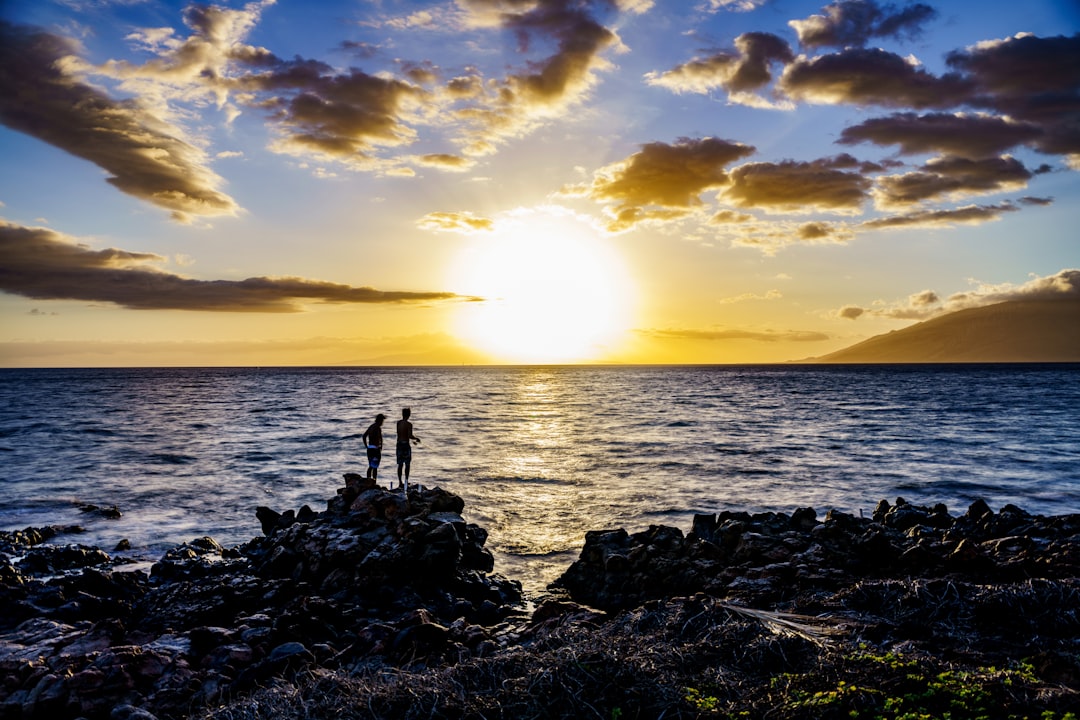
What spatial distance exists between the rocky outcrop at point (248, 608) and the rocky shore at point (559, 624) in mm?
46

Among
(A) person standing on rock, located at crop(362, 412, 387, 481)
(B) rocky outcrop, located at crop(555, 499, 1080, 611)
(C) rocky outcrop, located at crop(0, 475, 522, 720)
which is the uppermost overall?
(A) person standing on rock, located at crop(362, 412, 387, 481)

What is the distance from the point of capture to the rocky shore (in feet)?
19.5

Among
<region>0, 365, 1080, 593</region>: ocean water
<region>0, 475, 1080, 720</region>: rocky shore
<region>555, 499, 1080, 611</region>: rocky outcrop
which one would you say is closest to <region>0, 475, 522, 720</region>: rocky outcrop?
<region>0, 475, 1080, 720</region>: rocky shore

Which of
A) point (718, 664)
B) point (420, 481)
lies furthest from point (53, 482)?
point (718, 664)

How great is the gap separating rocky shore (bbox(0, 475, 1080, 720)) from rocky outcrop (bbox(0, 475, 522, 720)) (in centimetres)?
5

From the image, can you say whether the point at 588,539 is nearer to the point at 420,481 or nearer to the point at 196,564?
Result: the point at 196,564

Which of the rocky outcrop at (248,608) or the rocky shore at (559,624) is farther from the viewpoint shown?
the rocky outcrop at (248,608)

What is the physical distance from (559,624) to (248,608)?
6446 mm

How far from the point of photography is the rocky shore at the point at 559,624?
5.95 metres

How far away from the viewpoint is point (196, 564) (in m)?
13.5

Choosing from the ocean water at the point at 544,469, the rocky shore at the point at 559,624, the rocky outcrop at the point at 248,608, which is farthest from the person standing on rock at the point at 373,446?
the rocky shore at the point at 559,624

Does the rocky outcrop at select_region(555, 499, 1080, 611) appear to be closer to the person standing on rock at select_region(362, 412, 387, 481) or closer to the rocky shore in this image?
the rocky shore

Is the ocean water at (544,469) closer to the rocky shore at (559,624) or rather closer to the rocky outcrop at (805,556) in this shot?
the rocky outcrop at (805,556)

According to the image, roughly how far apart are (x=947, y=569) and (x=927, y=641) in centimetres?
412
